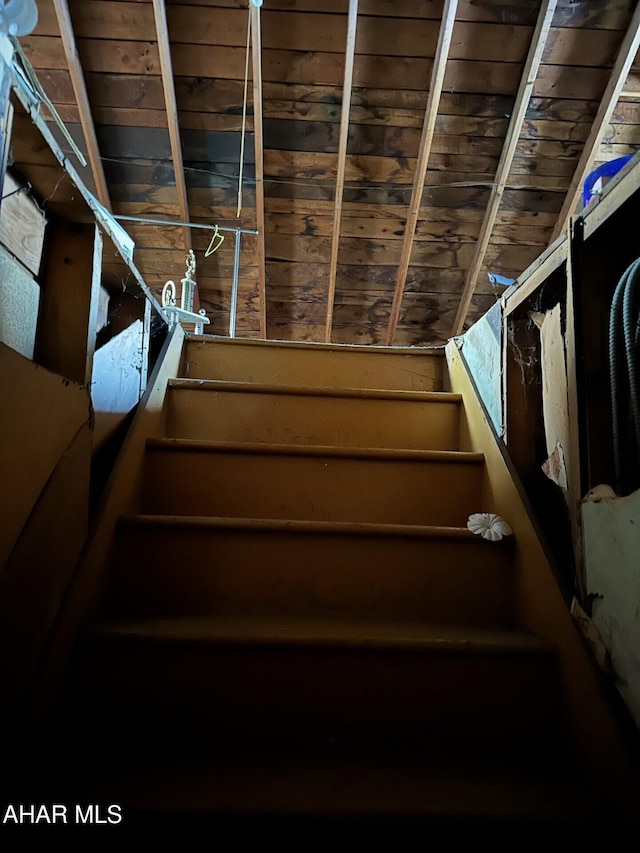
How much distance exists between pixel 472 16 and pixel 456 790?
3.31 metres

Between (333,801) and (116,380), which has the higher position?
(116,380)

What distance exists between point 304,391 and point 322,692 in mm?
887

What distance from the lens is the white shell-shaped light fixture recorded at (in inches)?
45.8

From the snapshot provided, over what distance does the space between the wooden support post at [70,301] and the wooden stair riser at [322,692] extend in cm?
52

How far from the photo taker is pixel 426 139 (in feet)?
10.1

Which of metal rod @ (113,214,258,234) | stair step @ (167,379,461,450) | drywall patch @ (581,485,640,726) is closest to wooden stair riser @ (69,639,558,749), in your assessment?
drywall patch @ (581,485,640,726)

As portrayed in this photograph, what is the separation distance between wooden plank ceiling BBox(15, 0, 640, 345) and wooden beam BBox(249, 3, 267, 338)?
0.04 feet

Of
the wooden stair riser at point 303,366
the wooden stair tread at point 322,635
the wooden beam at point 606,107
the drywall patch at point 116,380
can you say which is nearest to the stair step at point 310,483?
the drywall patch at point 116,380

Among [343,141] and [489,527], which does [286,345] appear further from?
[343,141]

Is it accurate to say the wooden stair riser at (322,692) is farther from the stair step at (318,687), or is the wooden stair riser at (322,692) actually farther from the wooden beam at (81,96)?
the wooden beam at (81,96)

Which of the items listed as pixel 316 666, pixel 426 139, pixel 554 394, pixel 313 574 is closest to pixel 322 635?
pixel 316 666

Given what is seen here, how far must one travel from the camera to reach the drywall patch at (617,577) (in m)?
0.83

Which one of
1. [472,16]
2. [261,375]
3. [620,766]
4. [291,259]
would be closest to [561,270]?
[620,766]

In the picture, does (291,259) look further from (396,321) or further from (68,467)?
(68,467)
